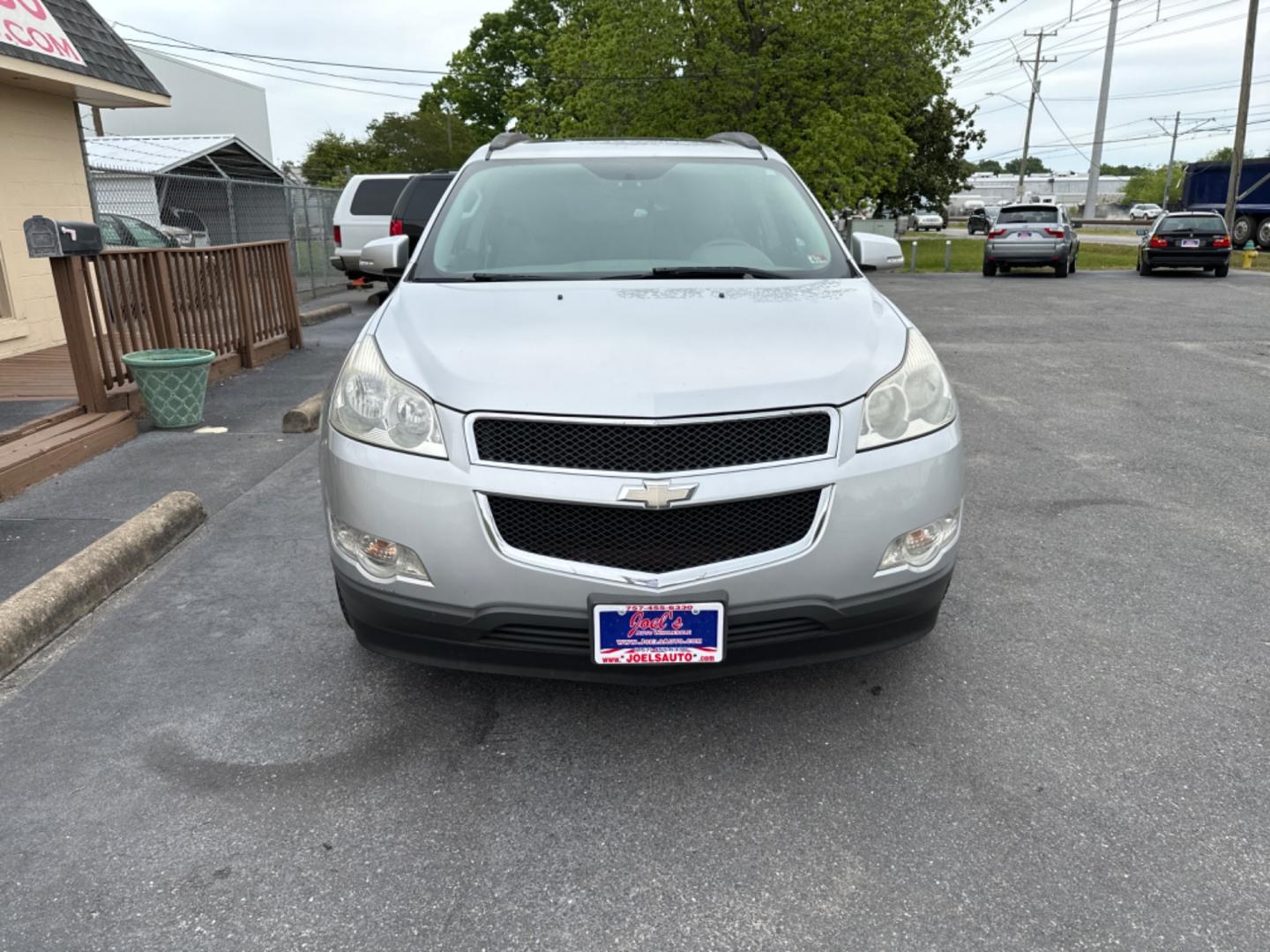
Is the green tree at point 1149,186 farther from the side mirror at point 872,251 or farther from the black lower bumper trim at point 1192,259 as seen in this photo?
the side mirror at point 872,251

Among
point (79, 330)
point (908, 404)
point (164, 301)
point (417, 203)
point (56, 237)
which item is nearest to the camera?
point (908, 404)

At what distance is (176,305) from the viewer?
761 cm

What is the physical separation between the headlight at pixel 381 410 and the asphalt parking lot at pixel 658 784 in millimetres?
951

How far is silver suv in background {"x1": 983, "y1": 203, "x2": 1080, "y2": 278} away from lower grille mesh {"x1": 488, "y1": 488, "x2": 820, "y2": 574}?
71.1 ft

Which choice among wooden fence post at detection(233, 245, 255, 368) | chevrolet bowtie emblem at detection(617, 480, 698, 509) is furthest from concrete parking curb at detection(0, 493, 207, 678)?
wooden fence post at detection(233, 245, 255, 368)

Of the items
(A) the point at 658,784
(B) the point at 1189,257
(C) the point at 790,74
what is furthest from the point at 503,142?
(B) the point at 1189,257

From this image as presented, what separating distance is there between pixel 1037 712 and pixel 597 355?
1.84m

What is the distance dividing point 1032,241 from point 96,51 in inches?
746

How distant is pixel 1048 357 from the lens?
10398 mm

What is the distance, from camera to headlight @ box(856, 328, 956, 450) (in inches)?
107

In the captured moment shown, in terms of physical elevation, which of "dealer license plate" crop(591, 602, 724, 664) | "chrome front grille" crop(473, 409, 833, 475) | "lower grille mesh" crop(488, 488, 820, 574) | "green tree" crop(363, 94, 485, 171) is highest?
"green tree" crop(363, 94, 485, 171)

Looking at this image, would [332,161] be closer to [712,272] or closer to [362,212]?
[362,212]

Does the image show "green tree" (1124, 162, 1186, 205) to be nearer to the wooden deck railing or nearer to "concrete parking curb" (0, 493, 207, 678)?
the wooden deck railing

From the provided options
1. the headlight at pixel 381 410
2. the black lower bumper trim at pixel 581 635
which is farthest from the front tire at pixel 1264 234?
the headlight at pixel 381 410
